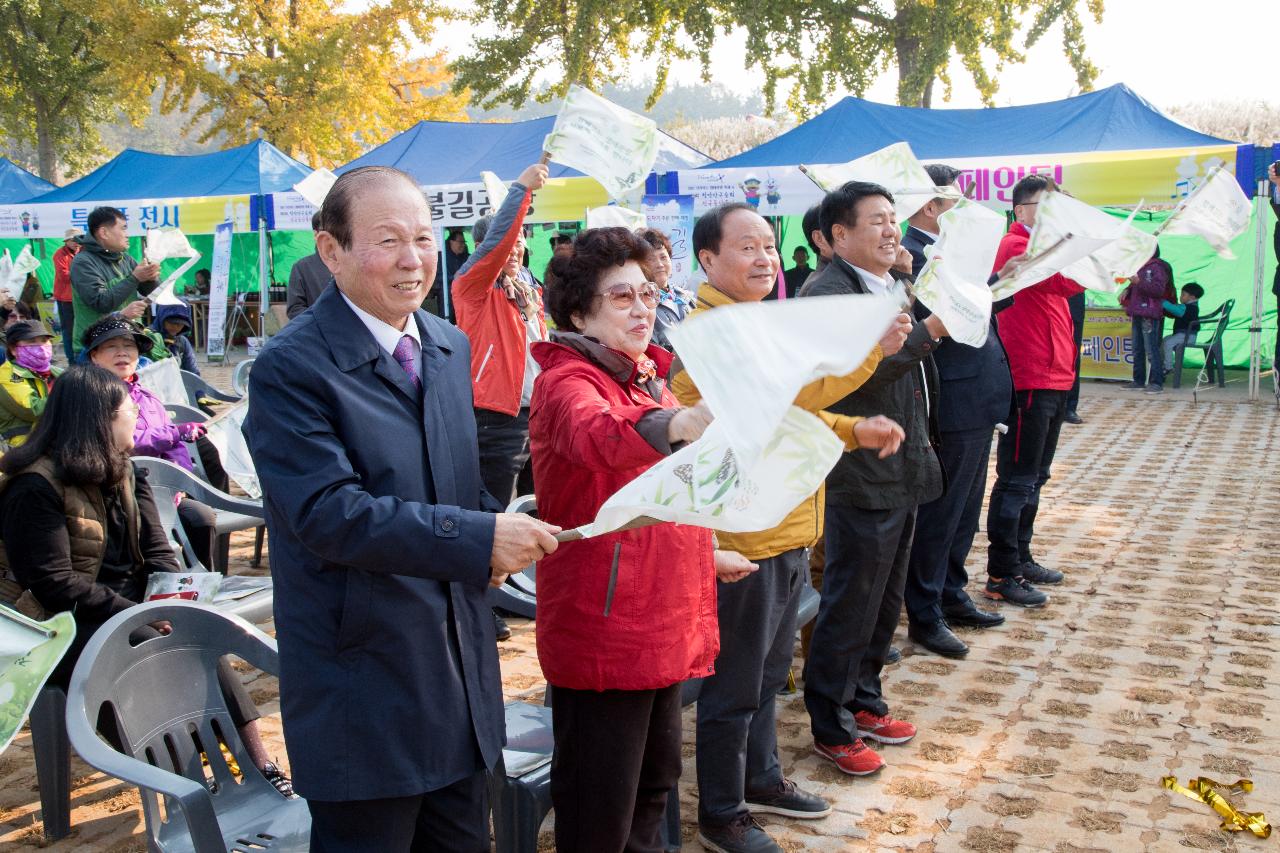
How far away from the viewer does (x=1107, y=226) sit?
11.5 feet

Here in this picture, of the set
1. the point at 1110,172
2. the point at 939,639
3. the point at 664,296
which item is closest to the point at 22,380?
the point at 664,296

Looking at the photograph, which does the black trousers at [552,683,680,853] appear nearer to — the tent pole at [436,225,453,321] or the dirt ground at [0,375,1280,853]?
the dirt ground at [0,375,1280,853]

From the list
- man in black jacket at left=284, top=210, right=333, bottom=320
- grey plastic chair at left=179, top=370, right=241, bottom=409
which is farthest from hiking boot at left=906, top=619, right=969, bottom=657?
grey plastic chair at left=179, top=370, right=241, bottom=409

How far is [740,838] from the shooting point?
285 centimetres

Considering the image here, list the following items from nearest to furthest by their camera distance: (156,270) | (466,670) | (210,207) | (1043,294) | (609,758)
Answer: (466,670) < (609,758) < (1043,294) < (156,270) < (210,207)

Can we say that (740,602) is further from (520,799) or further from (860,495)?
(520,799)

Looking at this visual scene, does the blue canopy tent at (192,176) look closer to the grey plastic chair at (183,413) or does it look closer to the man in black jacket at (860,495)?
the grey plastic chair at (183,413)

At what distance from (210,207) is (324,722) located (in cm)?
1448

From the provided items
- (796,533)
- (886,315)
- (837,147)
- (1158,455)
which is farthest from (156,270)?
→ (837,147)

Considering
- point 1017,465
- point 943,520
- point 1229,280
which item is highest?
point 1229,280

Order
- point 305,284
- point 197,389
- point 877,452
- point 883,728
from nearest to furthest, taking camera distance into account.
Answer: point 877,452 → point 883,728 → point 305,284 → point 197,389

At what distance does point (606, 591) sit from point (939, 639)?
2.72m

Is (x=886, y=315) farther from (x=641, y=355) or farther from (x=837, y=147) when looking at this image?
(x=837, y=147)

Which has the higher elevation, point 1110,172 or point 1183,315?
point 1110,172
